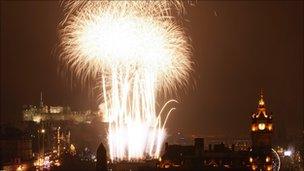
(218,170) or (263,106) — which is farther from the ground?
(263,106)

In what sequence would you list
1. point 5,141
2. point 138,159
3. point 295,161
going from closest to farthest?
1. point 138,159
2. point 5,141
3. point 295,161

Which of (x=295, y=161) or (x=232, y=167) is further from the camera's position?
(x=295, y=161)

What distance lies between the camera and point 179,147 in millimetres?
104125

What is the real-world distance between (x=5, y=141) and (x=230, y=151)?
41593mm

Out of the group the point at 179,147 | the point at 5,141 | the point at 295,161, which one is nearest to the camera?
the point at 179,147

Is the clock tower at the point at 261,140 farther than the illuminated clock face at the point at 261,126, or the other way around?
the illuminated clock face at the point at 261,126

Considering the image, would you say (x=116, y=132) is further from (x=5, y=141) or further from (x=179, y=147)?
(x=5, y=141)

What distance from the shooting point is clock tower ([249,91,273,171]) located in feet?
330

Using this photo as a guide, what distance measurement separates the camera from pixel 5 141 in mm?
122375

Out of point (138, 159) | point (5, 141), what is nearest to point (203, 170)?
point (138, 159)

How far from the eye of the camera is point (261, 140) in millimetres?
105562

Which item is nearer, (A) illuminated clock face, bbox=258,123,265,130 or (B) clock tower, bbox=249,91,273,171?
(B) clock tower, bbox=249,91,273,171

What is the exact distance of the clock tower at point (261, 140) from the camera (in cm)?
10050

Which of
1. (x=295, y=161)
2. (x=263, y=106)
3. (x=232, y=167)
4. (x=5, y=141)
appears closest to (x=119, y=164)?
(x=232, y=167)
